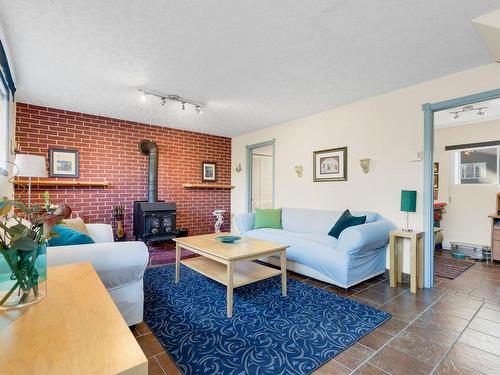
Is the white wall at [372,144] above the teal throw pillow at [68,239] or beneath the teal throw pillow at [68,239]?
above

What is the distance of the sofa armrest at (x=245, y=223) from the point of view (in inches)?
171

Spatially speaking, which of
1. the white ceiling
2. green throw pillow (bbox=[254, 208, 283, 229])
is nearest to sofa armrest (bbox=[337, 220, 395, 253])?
green throw pillow (bbox=[254, 208, 283, 229])

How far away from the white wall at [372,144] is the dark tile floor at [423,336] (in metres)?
0.86

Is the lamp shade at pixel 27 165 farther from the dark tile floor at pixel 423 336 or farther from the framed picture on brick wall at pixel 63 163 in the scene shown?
the dark tile floor at pixel 423 336

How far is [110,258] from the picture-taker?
1862 mm

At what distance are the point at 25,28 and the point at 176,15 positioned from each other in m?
1.23

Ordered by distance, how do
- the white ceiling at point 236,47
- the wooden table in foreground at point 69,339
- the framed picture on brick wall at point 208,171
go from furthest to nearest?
the framed picture on brick wall at point 208,171
the white ceiling at point 236,47
the wooden table in foreground at point 69,339

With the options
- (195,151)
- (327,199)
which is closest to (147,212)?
(195,151)

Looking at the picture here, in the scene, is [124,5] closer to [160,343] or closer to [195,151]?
[160,343]

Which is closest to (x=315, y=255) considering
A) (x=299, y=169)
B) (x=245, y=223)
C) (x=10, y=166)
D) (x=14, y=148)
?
(x=245, y=223)

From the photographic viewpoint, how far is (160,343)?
1.88 metres

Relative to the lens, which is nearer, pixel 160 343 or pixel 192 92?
pixel 160 343

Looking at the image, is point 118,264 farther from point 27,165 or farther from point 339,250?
point 339,250

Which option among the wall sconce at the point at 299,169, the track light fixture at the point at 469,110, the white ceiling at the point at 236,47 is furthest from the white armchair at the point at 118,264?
the track light fixture at the point at 469,110
